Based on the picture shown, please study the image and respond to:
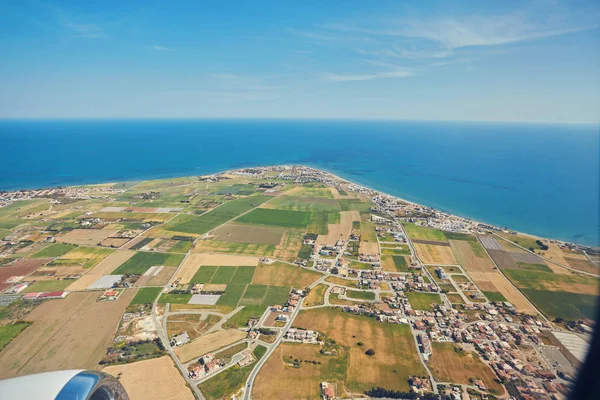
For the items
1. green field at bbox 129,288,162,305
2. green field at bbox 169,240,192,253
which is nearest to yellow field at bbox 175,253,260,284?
green field at bbox 169,240,192,253

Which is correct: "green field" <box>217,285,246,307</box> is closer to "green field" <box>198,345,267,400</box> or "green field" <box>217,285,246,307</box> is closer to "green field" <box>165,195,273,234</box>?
"green field" <box>198,345,267,400</box>

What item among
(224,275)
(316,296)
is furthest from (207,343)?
(316,296)

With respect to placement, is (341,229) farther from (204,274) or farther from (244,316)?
(244,316)

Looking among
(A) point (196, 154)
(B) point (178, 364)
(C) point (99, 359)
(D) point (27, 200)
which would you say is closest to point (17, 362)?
(C) point (99, 359)

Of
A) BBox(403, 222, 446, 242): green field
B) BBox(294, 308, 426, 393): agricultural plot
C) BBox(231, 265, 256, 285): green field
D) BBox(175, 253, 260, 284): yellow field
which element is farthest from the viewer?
BBox(403, 222, 446, 242): green field

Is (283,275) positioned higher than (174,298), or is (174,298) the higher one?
(283,275)

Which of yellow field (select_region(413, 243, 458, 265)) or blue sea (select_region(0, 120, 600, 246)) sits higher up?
blue sea (select_region(0, 120, 600, 246))
